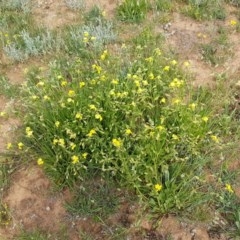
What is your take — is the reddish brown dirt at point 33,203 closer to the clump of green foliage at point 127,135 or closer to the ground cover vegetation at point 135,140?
the ground cover vegetation at point 135,140

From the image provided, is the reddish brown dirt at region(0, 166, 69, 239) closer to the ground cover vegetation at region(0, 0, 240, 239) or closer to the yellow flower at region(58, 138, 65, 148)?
the ground cover vegetation at region(0, 0, 240, 239)

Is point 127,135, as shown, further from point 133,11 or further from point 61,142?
point 133,11

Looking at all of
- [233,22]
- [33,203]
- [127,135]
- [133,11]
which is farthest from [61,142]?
[233,22]

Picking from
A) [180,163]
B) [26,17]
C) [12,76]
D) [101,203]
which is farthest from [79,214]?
[26,17]

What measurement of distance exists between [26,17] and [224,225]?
4364 millimetres

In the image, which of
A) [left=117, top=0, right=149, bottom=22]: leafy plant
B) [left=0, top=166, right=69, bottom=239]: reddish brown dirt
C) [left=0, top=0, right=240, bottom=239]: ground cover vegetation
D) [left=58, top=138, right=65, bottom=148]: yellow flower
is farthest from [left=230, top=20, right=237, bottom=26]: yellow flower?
[left=0, top=166, right=69, bottom=239]: reddish brown dirt

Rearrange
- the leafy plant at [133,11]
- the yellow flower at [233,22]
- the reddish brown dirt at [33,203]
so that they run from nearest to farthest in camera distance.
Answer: the reddish brown dirt at [33,203], the yellow flower at [233,22], the leafy plant at [133,11]

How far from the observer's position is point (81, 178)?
162 inches

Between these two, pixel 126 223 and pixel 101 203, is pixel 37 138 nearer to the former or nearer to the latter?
pixel 101 203

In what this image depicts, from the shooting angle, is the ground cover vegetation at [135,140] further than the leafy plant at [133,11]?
No

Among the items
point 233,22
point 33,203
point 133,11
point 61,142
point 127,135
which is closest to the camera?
point 61,142

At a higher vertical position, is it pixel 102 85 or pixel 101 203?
pixel 102 85

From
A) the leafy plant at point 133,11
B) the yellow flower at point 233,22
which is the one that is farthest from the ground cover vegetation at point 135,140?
the leafy plant at point 133,11

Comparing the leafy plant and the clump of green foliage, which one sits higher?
the leafy plant
